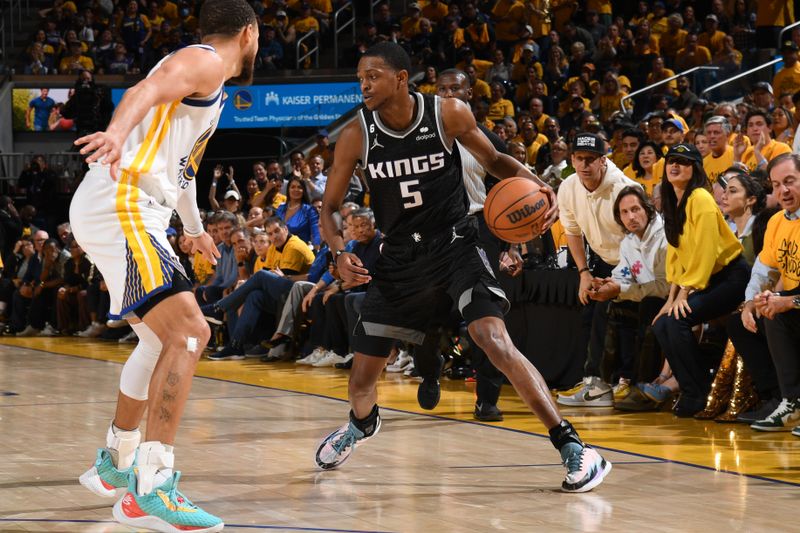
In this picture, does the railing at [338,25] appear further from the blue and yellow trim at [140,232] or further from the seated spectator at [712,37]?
the blue and yellow trim at [140,232]

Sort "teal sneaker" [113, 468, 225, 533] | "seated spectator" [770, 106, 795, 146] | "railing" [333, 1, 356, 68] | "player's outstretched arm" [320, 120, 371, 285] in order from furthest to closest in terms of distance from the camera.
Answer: "railing" [333, 1, 356, 68] < "seated spectator" [770, 106, 795, 146] < "player's outstretched arm" [320, 120, 371, 285] < "teal sneaker" [113, 468, 225, 533]

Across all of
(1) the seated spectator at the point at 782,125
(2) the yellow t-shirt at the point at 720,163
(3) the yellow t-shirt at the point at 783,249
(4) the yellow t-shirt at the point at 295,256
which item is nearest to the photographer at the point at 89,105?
(4) the yellow t-shirt at the point at 295,256

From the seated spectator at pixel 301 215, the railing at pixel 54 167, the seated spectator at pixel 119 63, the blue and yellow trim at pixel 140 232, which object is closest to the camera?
the blue and yellow trim at pixel 140 232

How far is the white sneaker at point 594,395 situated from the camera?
7.46 meters

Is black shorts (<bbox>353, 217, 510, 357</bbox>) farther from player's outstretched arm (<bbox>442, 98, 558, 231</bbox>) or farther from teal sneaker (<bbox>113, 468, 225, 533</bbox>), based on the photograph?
teal sneaker (<bbox>113, 468, 225, 533</bbox>)

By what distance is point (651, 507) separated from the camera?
4324mm

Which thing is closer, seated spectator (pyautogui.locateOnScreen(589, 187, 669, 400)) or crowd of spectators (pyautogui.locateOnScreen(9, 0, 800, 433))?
crowd of spectators (pyautogui.locateOnScreen(9, 0, 800, 433))

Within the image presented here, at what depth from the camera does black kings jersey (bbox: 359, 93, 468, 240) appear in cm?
504

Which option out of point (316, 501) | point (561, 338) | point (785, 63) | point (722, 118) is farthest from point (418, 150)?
point (785, 63)

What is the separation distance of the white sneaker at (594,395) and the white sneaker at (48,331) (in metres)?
9.46

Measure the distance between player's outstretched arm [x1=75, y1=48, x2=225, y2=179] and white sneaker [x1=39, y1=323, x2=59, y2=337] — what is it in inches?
459

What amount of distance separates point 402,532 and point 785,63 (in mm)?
9973

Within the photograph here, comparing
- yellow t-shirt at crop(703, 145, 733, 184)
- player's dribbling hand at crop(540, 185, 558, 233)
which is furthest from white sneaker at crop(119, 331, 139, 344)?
player's dribbling hand at crop(540, 185, 558, 233)

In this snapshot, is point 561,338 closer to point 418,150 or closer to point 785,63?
point 418,150
